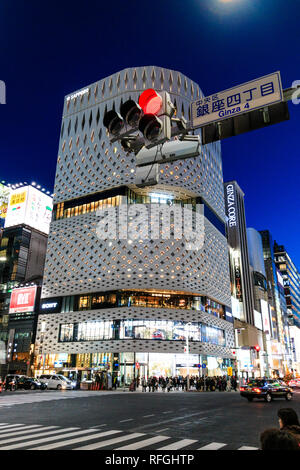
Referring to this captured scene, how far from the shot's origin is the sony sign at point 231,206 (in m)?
97.1

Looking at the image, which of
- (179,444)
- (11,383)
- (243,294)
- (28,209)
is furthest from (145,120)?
(243,294)

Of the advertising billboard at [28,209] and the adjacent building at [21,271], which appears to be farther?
the advertising billboard at [28,209]

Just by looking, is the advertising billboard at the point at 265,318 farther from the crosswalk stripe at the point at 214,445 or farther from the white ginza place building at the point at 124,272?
the crosswalk stripe at the point at 214,445

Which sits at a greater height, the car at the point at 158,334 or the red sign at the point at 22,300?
the red sign at the point at 22,300

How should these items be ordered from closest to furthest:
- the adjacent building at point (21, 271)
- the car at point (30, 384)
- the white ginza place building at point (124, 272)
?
the car at point (30, 384) < the white ginza place building at point (124, 272) < the adjacent building at point (21, 271)

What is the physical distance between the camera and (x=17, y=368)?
6675 centimetres

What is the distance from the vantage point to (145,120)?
17.3ft

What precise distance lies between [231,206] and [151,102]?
9547cm

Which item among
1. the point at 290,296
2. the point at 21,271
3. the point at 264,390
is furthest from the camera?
the point at 290,296

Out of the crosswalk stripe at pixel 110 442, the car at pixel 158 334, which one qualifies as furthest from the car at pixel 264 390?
the car at pixel 158 334

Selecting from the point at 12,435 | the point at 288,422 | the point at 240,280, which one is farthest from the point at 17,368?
the point at 288,422

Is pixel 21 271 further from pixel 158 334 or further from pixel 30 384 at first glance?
pixel 30 384

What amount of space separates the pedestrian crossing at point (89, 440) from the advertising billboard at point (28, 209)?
80.7m
